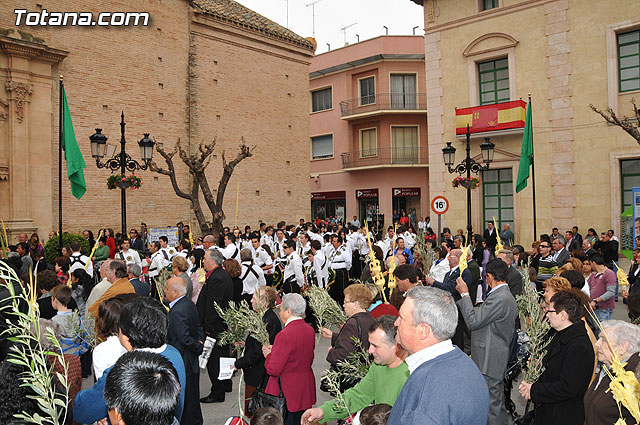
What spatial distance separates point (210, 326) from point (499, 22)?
63.4 feet

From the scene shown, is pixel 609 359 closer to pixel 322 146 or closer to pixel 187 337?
pixel 187 337

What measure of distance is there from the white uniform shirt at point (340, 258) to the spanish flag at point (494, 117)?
10.9 m

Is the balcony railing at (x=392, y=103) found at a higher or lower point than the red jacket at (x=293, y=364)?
higher

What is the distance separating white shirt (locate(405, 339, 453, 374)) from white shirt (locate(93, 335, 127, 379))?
2043 millimetres

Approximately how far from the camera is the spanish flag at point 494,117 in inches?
808

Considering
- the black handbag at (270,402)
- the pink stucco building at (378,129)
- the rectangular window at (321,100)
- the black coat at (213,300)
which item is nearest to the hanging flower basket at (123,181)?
the black coat at (213,300)

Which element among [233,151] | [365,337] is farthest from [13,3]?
[365,337]

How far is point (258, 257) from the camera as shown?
11.7 m

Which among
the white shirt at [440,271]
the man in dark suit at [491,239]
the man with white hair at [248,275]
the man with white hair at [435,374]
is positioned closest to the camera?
the man with white hair at [435,374]

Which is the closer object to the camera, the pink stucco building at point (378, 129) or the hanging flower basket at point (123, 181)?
the hanging flower basket at point (123, 181)

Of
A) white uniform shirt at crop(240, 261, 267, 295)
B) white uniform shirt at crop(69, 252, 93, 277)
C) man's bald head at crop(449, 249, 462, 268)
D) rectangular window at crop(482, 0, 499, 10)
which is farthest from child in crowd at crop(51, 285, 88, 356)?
rectangular window at crop(482, 0, 499, 10)

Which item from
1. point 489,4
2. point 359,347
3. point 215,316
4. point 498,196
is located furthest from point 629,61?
point 359,347

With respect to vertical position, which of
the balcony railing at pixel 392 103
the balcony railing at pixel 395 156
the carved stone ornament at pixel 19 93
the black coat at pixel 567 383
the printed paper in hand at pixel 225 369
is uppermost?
the balcony railing at pixel 392 103

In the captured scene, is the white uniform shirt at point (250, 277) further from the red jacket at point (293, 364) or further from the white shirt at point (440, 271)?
the red jacket at point (293, 364)
